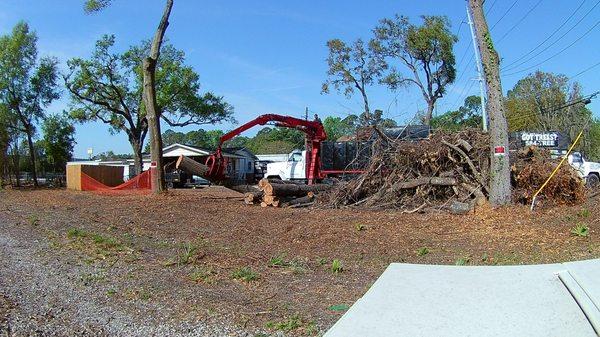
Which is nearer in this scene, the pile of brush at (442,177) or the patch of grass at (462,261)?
the patch of grass at (462,261)

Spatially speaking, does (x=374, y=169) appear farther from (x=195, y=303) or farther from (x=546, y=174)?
(x=195, y=303)

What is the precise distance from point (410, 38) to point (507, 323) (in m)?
37.5

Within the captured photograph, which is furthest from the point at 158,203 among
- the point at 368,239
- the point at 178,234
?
the point at 368,239

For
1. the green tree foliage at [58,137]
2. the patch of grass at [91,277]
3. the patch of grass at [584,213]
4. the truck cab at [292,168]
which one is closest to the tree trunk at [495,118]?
the patch of grass at [584,213]

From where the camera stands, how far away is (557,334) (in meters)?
3.41

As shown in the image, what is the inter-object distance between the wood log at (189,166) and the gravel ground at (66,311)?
425 inches

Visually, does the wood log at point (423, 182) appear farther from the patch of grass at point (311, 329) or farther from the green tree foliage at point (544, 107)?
the green tree foliage at point (544, 107)

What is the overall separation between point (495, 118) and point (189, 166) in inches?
391

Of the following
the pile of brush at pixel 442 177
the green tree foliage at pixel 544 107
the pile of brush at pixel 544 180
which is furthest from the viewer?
the green tree foliage at pixel 544 107

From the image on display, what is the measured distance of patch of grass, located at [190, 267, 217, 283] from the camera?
19.6ft

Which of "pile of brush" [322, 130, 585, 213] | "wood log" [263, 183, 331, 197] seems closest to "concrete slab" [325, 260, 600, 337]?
"pile of brush" [322, 130, 585, 213]

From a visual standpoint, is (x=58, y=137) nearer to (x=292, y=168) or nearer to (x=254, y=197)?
(x=292, y=168)

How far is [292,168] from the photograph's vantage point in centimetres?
2562

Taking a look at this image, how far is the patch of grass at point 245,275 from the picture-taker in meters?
6.06
